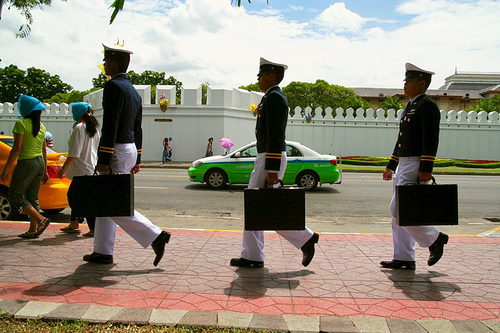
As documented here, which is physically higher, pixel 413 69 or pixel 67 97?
pixel 67 97

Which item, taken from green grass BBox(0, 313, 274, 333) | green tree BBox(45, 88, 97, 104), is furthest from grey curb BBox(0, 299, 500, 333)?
green tree BBox(45, 88, 97, 104)

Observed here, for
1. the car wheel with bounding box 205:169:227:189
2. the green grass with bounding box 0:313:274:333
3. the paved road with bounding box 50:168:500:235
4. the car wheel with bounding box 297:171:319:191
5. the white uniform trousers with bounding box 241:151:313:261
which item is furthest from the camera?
the car wheel with bounding box 205:169:227:189

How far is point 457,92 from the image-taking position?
3529 inches

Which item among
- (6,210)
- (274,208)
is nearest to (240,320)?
(274,208)

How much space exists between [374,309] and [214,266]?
1735 millimetres

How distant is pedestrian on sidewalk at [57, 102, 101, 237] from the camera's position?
587 cm

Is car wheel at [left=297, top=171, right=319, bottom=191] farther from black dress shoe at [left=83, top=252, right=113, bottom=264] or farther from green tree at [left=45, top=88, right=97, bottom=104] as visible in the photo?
green tree at [left=45, top=88, right=97, bottom=104]

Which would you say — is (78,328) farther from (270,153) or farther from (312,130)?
(312,130)

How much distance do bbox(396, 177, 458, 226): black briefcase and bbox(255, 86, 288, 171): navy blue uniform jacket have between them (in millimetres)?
1200

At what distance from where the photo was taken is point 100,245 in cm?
461

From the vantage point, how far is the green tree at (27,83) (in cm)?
6056

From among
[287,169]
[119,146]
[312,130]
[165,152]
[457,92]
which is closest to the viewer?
[119,146]

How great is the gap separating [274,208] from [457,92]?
95.8 metres

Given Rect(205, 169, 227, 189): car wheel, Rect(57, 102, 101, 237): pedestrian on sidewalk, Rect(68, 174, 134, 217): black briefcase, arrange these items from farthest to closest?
Rect(205, 169, 227, 189): car wheel
Rect(57, 102, 101, 237): pedestrian on sidewalk
Rect(68, 174, 134, 217): black briefcase
